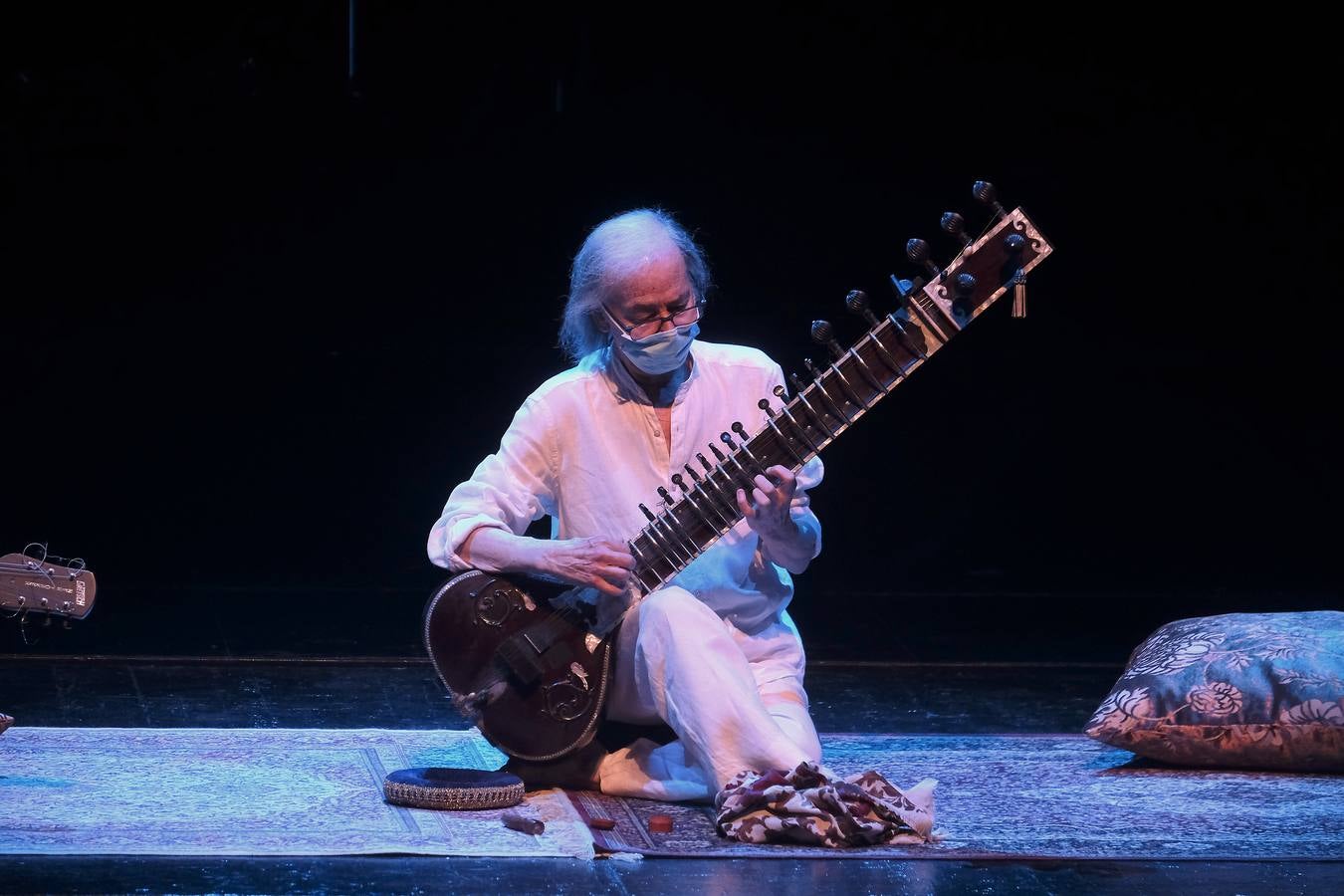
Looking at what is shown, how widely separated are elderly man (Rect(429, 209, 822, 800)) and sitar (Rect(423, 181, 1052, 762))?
6 cm

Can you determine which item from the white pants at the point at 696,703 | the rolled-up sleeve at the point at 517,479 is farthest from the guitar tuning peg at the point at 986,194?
the rolled-up sleeve at the point at 517,479

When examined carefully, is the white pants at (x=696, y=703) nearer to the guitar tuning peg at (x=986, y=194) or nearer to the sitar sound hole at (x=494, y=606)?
the sitar sound hole at (x=494, y=606)

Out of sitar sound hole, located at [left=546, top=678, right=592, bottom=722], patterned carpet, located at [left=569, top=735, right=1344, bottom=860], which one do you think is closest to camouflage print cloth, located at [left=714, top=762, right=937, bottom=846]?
patterned carpet, located at [left=569, top=735, right=1344, bottom=860]

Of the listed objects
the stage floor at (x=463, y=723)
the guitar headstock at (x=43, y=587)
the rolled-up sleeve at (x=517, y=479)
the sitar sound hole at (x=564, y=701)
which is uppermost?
the rolled-up sleeve at (x=517, y=479)

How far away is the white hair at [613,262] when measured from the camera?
3588mm

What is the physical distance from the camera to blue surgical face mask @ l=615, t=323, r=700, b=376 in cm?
357

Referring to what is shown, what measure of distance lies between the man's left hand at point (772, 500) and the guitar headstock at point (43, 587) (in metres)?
1.24

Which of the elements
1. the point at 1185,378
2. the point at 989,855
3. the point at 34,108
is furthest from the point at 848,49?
the point at 989,855

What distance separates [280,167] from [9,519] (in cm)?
160

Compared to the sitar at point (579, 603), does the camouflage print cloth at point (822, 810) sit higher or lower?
lower

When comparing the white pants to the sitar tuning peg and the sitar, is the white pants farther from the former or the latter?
the sitar tuning peg

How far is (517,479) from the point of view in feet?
12.3

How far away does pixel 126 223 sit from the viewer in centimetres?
665

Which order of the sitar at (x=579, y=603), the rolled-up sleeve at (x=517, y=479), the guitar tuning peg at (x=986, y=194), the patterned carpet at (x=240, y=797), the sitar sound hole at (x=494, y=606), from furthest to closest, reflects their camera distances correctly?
the rolled-up sleeve at (x=517, y=479), the sitar sound hole at (x=494, y=606), the sitar at (x=579, y=603), the guitar tuning peg at (x=986, y=194), the patterned carpet at (x=240, y=797)
